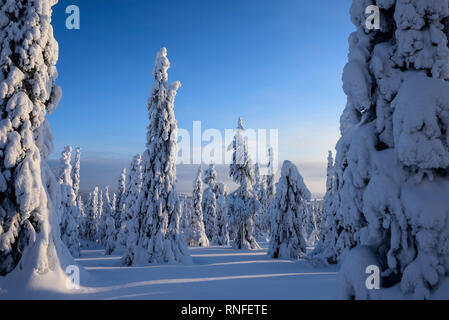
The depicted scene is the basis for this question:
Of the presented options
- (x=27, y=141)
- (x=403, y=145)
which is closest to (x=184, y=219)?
(x=27, y=141)

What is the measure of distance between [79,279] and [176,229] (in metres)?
7.71

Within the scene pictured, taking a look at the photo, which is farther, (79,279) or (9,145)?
(79,279)

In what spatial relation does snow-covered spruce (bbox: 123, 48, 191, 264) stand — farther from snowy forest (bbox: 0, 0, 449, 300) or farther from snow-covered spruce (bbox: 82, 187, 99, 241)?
snow-covered spruce (bbox: 82, 187, 99, 241)

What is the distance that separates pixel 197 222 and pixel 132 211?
14188 mm

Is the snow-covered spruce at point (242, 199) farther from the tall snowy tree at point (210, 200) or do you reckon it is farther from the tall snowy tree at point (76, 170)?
the tall snowy tree at point (76, 170)

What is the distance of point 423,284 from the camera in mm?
4789

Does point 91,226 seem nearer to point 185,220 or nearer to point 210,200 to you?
point 185,220

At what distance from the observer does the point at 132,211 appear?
2553cm

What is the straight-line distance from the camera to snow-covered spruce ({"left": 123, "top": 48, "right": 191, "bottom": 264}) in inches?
636
